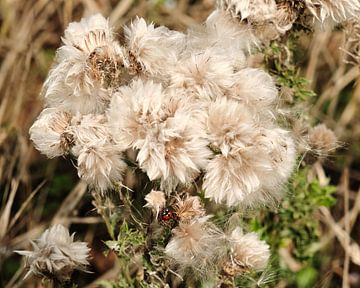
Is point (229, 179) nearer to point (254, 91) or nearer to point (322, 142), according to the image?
point (254, 91)

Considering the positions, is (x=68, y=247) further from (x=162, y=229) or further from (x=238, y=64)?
(x=238, y=64)

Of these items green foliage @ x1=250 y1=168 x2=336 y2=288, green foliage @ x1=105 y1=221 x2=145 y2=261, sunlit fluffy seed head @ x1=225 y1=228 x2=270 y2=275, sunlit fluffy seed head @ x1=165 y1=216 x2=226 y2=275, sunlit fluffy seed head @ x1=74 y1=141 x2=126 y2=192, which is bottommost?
green foliage @ x1=250 y1=168 x2=336 y2=288

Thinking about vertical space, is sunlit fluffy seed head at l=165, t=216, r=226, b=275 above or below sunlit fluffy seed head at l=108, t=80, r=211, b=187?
below

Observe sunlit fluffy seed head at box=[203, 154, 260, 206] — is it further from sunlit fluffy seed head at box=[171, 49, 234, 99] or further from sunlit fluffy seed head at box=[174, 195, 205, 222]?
sunlit fluffy seed head at box=[171, 49, 234, 99]

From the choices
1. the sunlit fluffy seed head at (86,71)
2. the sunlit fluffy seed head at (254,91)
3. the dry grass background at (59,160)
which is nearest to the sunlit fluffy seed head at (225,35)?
the sunlit fluffy seed head at (254,91)

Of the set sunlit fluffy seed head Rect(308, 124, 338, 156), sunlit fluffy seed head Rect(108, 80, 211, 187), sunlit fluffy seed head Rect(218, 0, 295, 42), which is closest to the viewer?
sunlit fluffy seed head Rect(108, 80, 211, 187)

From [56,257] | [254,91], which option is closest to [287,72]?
[254,91]

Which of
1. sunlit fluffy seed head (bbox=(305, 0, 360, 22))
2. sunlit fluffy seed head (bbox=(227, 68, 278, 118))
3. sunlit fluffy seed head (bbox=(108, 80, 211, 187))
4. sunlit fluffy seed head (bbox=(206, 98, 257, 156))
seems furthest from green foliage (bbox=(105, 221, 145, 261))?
sunlit fluffy seed head (bbox=(305, 0, 360, 22))
